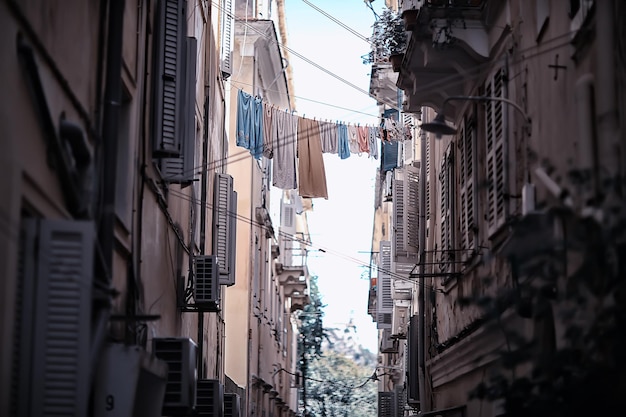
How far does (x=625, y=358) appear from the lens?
23.3 feet

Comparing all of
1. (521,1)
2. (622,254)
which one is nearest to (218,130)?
(521,1)

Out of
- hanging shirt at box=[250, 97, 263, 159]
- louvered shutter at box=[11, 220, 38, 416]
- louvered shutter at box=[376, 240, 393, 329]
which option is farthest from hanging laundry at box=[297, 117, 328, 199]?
louvered shutter at box=[11, 220, 38, 416]

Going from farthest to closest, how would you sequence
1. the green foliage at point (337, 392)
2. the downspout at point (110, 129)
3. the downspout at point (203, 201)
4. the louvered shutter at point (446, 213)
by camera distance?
1. the green foliage at point (337, 392)
2. the downspout at point (203, 201)
3. the louvered shutter at point (446, 213)
4. the downspout at point (110, 129)

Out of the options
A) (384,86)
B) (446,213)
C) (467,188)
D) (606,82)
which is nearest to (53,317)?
(606,82)

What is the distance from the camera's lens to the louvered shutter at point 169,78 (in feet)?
46.1

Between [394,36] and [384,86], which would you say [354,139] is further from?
[394,36]

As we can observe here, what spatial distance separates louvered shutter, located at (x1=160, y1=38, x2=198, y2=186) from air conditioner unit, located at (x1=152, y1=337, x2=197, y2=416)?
2223mm

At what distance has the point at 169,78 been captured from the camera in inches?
565

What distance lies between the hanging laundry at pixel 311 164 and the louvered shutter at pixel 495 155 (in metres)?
12.9

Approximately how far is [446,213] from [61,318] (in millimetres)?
9438

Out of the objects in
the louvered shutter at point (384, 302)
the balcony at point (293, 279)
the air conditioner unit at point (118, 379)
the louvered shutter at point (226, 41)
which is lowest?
the air conditioner unit at point (118, 379)

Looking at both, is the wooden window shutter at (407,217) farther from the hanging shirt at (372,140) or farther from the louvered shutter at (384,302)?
the louvered shutter at (384,302)

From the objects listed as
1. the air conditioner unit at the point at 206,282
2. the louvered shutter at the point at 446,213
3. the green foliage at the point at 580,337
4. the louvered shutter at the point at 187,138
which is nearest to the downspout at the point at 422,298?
the louvered shutter at the point at 446,213

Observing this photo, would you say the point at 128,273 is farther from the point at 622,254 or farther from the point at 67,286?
the point at 622,254
